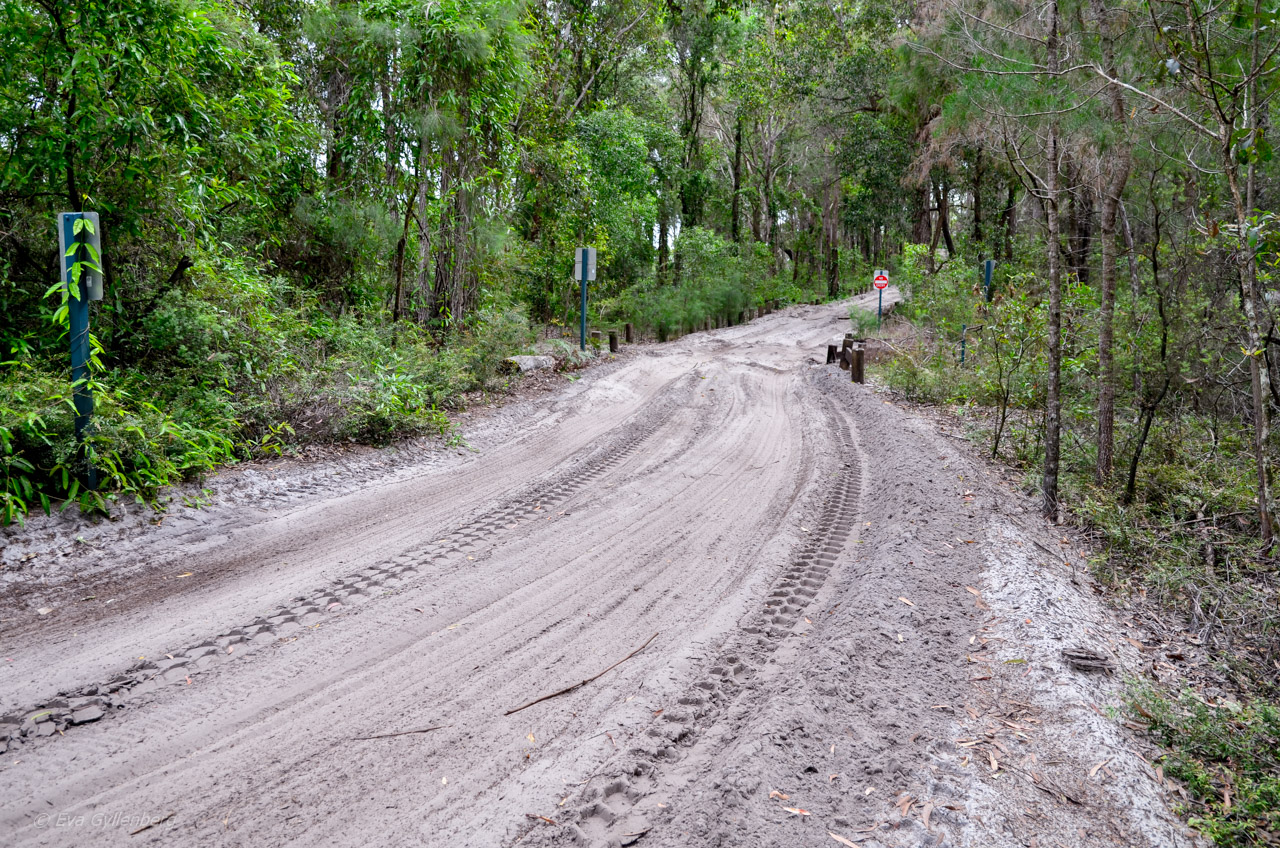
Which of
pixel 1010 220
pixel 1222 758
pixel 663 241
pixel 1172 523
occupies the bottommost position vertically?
pixel 1222 758

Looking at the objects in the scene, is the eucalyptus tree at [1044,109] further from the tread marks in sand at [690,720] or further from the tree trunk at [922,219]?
the tree trunk at [922,219]

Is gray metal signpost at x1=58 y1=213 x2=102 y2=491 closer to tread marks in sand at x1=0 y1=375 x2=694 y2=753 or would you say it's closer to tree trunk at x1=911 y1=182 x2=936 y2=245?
tread marks in sand at x1=0 y1=375 x2=694 y2=753

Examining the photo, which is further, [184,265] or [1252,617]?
[184,265]

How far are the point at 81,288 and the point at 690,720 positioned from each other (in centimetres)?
542

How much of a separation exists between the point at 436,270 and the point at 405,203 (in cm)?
118

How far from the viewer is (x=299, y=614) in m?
4.32

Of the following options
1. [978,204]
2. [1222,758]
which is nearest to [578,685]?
[1222,758]

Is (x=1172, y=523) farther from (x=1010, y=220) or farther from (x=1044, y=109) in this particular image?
(x=1010, y=220)

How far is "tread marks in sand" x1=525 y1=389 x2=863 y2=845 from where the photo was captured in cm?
273

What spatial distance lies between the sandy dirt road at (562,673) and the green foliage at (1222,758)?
158 mm

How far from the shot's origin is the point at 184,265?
719cm

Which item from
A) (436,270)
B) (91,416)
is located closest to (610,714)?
(91,416)

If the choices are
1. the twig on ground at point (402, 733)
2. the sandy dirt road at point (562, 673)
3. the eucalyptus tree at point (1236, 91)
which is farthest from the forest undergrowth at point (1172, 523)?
the twig on ground at point (402, 733)

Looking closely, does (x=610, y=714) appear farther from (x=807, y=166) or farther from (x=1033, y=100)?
(x=807, y=166)
